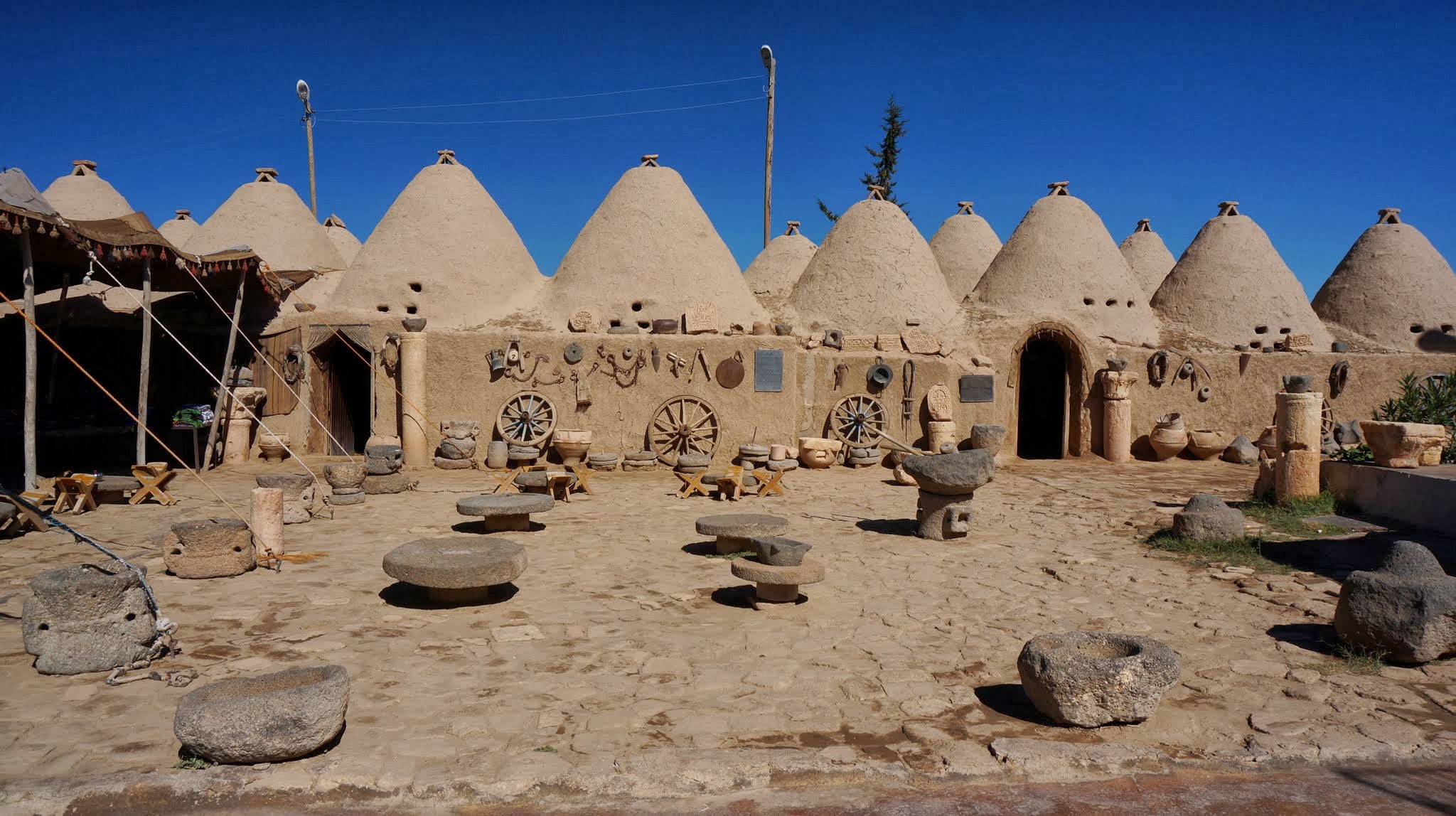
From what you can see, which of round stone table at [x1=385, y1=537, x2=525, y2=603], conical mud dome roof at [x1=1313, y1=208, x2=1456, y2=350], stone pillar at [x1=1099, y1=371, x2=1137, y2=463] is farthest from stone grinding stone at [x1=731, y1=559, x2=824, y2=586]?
conical mud dome roof at [x1=1313, y1=208, x2=1456, y2=350]

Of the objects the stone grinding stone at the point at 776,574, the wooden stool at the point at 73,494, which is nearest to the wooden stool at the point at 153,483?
the wooden stool at the point at 73,494

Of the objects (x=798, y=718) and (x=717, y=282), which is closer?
(x=798, y=718)

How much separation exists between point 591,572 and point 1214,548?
5.39m

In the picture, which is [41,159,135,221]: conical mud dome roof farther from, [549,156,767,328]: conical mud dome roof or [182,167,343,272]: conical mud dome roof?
[549,156,767,328]: conical mud dome roof

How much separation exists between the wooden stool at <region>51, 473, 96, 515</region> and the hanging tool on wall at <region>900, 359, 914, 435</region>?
10.8m

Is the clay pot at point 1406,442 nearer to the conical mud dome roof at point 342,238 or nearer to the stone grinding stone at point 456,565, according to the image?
the stone grinding stone at point 456,565

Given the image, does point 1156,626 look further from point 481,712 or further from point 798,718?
point 481,712

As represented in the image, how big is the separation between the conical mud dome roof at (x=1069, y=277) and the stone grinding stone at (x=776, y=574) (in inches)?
478

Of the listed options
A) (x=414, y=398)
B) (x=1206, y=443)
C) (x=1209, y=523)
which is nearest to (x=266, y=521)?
(x=414, y=398)

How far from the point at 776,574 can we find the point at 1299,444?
22.0 feet

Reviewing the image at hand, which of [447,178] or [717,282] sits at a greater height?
[447,178]

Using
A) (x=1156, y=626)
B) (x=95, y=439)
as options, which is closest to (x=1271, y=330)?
(x=1156, y=626)

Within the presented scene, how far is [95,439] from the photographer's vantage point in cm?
1299

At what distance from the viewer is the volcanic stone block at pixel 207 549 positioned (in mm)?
6168
